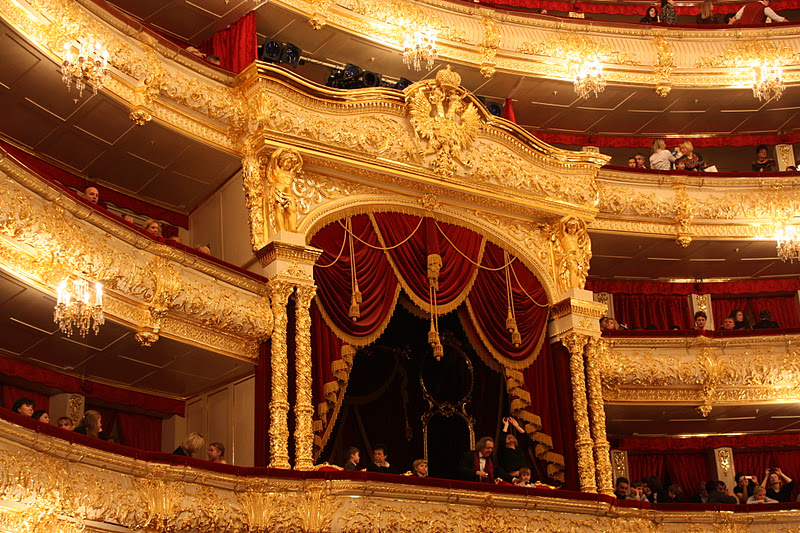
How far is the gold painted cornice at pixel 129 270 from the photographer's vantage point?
8.84m

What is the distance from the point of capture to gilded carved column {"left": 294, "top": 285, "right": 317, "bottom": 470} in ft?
34.4

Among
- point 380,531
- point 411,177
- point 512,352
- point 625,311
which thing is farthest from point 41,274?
point 625,311

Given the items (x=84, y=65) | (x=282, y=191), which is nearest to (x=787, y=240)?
(x=282, y=191)

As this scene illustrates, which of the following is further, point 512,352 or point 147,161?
point 512,352

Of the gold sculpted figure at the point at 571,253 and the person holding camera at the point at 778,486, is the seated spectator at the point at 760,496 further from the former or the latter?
the gold sculpted figure at the point at 571,253

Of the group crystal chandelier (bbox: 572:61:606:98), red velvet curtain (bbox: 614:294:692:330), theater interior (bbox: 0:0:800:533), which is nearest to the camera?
theater interior (bbox: 0:0:800:533)

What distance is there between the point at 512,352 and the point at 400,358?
1868mm

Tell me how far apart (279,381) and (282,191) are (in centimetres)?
217

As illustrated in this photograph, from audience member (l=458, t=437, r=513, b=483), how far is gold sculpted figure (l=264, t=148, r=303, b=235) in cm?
320

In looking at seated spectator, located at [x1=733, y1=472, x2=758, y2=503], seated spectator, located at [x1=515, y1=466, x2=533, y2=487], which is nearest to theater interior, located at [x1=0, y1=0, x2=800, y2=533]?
seated spectator, located at [x1=733, y1=472, x2=758, y2=503]

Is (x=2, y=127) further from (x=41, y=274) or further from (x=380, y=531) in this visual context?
(x=380, y=531)

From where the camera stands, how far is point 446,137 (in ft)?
42.4

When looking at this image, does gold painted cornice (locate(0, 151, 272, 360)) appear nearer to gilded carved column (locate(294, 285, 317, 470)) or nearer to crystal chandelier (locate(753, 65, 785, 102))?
gilded carved column (locate(294, 285, 317, 470))

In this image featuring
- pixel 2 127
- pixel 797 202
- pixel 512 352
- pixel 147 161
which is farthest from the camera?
pixel 797 202
